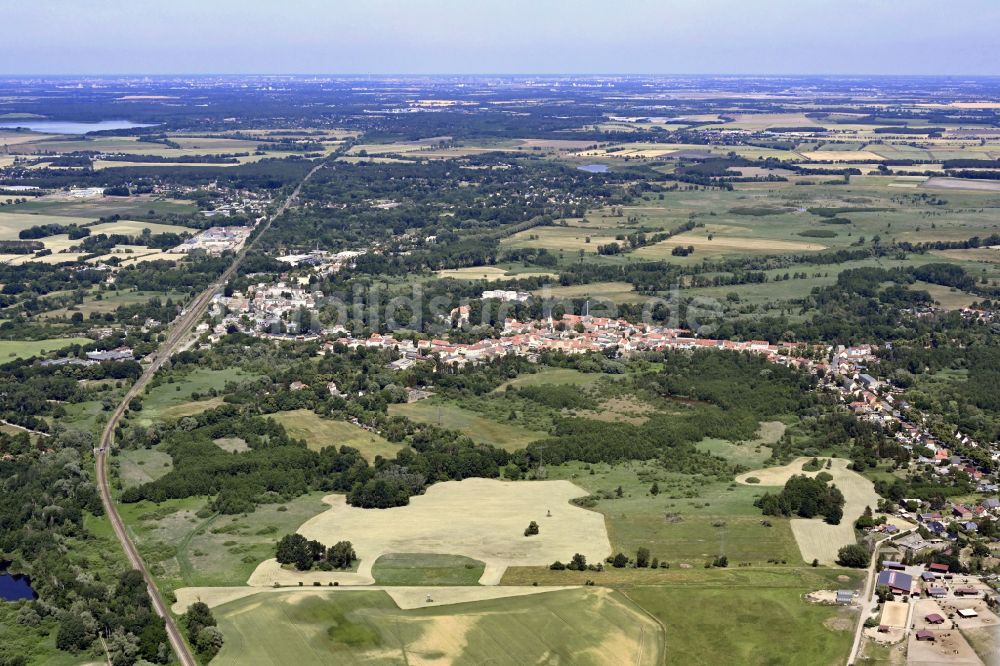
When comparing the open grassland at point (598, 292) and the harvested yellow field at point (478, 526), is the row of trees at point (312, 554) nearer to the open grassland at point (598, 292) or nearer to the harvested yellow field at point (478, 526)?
the harvested yellow field at point (478, 526)

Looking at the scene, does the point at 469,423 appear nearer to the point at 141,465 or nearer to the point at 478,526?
the point at 478,526

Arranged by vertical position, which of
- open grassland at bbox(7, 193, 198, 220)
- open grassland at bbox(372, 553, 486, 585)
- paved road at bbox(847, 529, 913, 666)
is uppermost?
open grassland at bbox(7, 193, 198, 220)

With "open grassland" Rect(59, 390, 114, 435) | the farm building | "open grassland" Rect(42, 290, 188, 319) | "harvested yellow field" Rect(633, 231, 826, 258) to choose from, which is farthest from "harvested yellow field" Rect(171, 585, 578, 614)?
"harvested yellow field" Rect(633, 231, 826, 258)

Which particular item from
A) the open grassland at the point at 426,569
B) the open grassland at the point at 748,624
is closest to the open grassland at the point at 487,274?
the open grassland at the point at 426,569

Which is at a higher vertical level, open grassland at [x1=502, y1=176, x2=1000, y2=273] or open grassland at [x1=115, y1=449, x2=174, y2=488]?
open grassland at [x1=502, y1=176, x2=1000, y2=273]

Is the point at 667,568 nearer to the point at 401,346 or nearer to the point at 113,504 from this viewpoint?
the point at 113,504

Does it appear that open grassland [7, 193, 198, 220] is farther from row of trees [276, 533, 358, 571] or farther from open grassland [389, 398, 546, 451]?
row of trees [276, 533, 358, 571]

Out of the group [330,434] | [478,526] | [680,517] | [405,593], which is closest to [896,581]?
[680,517]
